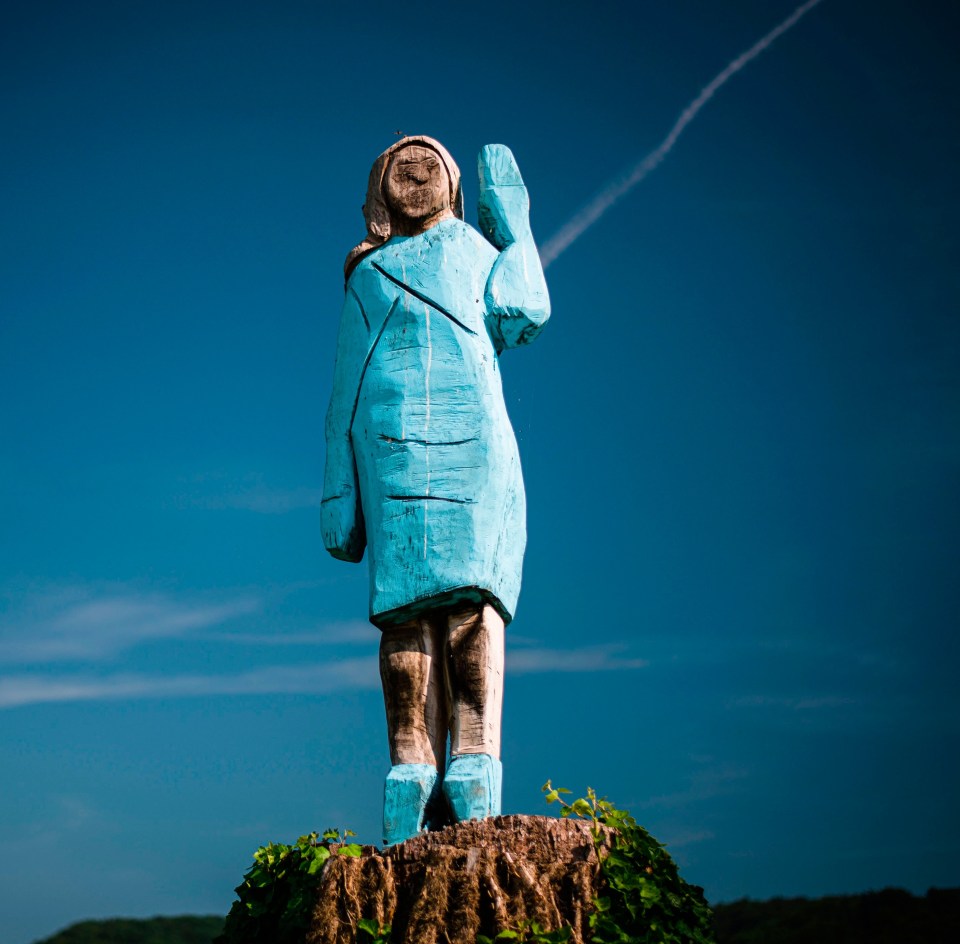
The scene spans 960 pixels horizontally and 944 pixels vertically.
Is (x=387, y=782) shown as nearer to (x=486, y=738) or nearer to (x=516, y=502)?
(x=486, y=738)

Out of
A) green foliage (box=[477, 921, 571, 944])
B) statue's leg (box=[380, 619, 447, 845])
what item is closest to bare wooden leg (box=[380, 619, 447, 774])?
statue's leg (box=[380, 619, 447, 845])

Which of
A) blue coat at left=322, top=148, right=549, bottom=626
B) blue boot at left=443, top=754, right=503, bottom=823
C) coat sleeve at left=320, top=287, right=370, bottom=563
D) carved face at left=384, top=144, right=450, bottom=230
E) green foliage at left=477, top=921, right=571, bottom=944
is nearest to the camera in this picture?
green foliage at left=477, top=921, right=571, bottom=944

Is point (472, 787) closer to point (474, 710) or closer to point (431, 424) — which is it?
point (474, 710)

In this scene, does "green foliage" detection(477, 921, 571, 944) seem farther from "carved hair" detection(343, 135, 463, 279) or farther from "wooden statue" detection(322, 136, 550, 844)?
"carved hair" detection(343, 135, 463, 279)

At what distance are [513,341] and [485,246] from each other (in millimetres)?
514

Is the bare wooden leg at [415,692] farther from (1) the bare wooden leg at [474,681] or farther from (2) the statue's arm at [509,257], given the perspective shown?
(2) the statue's arm at [509,257]

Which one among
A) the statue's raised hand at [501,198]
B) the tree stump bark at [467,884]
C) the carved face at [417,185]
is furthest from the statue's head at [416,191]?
the tree stump bark at [467,884]

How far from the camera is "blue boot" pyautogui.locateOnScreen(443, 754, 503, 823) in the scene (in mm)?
5402

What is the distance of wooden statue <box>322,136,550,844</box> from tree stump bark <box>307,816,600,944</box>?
540 millimetres

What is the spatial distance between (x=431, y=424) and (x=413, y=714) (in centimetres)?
132

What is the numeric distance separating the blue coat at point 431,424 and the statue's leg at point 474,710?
144 mm

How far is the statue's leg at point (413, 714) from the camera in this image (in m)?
5.48

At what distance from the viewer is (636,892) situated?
4797 mm

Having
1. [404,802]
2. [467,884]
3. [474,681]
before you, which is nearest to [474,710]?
[474,681]
